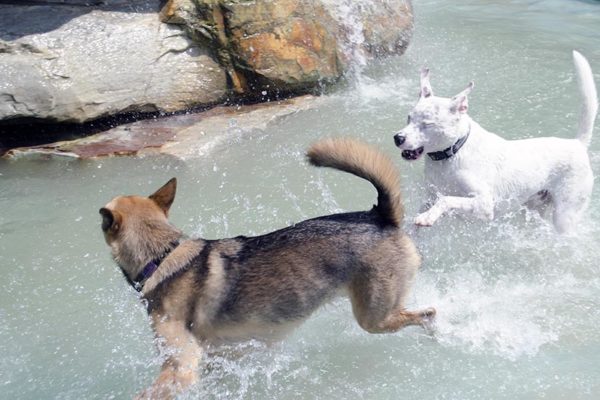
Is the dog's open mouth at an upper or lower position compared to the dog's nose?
lower

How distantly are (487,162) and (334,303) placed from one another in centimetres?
160

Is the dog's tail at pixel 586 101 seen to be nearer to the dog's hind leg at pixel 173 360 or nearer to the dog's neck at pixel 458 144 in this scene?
the dog's neck at pixel 458 144

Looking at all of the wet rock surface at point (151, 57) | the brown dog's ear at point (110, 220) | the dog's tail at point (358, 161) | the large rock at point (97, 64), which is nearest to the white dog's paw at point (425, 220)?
the dog's tail at point (358, 161)

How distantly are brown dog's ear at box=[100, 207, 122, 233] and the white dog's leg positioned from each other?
1.95m

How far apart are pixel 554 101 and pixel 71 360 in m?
5.59

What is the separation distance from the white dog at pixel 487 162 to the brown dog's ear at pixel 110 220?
1.95 metres

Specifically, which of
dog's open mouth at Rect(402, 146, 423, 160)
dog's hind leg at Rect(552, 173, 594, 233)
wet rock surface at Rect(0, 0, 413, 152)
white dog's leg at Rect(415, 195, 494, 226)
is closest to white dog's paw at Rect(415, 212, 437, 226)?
white dog's leg at Rect(415, 195, 494, 226)

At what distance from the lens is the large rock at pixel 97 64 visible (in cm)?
649

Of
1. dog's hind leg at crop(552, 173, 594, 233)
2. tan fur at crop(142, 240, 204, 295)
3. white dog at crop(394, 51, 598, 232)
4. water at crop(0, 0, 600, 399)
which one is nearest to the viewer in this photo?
tan fur at crop(142, 240, 204, 295)

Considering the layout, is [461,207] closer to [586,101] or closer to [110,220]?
[586,101]

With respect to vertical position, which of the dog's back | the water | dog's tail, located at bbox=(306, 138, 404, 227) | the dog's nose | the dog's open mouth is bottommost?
the water

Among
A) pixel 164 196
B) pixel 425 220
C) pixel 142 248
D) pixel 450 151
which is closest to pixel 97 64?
pixel 164 196

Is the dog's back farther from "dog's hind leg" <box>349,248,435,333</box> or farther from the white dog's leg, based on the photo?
the white dog's leg

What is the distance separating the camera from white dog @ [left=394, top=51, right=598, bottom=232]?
14.3 ft
